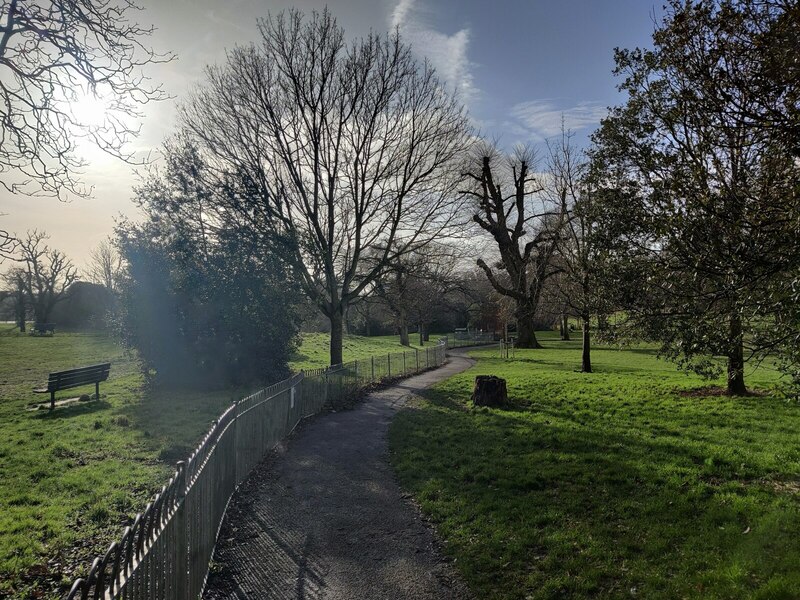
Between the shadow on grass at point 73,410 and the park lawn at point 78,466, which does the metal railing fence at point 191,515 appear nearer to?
the park lawn at point 78,466

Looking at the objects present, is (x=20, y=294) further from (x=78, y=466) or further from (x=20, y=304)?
(x=78, y=466)

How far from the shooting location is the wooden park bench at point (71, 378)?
13453mm

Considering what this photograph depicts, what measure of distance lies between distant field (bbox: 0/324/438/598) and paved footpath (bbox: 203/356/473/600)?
4.72ft

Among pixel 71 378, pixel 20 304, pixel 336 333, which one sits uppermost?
A: pixel 20 304

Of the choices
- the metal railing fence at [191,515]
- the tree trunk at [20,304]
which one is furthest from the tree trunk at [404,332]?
the tree trunk at [20,304]

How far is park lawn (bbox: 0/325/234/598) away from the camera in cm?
525

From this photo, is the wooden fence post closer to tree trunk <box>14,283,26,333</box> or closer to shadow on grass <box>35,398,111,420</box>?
shadow on grass <box>35,398,111,420</box>

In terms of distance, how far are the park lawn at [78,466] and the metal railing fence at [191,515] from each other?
66cm

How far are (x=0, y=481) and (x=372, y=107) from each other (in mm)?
16151

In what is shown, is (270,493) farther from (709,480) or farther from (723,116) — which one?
(723,116)

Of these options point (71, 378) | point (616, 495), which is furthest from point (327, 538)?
point (71, 378)

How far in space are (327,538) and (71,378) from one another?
1176cm

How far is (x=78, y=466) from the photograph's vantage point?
8.39m

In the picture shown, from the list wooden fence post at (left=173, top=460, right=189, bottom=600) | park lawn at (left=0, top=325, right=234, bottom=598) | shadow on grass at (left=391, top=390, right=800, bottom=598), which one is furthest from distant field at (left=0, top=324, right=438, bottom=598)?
shadow on grass at (left=391, top=390, right=800, bottom=598)
